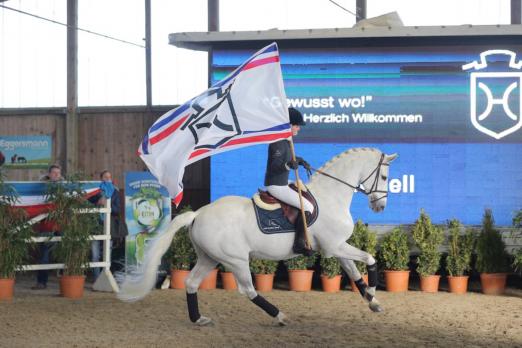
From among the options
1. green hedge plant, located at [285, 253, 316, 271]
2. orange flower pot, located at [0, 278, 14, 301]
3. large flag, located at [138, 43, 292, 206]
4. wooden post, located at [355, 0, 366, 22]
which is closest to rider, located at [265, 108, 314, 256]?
large flag, located at [138, 43, 292, 206]

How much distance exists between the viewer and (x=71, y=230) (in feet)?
36.3

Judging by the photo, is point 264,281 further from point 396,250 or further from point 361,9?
point 361,9

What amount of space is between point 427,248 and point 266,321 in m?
3.83

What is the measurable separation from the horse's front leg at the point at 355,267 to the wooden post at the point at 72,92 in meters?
7.45

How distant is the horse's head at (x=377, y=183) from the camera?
8914 mm

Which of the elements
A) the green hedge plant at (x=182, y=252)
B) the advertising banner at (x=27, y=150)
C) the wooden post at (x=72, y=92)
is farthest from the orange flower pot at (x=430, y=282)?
the advertising banner at (x=27, y=150)

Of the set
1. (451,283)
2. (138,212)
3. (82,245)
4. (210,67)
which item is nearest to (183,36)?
(210,67)

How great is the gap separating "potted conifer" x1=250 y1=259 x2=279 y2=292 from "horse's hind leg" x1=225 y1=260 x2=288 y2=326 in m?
3.75

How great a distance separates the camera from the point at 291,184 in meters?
8.43

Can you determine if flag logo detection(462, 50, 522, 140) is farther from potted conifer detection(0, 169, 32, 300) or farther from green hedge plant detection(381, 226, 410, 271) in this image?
potted conifer detection(0, 169, 32, 300)

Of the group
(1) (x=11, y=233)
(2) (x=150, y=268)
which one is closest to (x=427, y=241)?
(2) (x=150, y=268)

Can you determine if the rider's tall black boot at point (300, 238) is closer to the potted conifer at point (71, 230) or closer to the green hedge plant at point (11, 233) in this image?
the potted conifer at point (71, 230)

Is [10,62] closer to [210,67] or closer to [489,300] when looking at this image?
[210,67]

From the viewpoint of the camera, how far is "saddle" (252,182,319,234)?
8.20m
